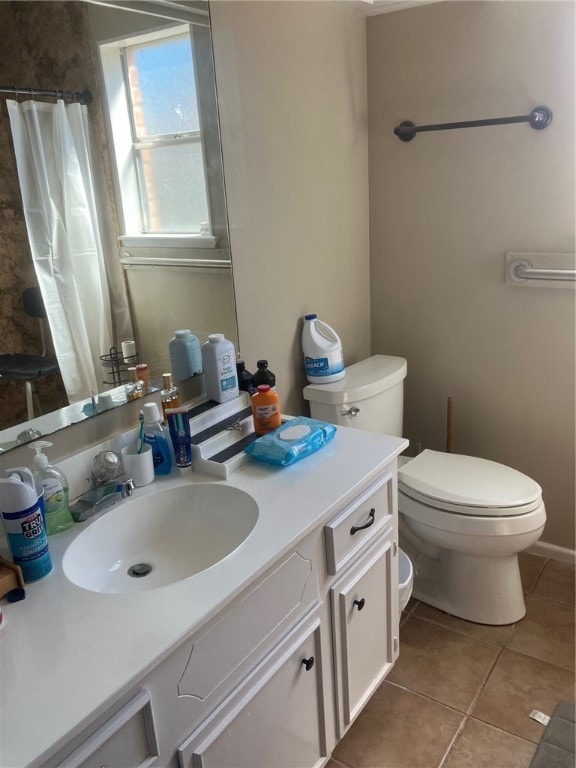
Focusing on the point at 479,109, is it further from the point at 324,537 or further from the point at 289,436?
the point at 324,537

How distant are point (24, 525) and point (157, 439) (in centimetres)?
43

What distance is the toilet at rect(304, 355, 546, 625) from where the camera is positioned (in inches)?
76.1

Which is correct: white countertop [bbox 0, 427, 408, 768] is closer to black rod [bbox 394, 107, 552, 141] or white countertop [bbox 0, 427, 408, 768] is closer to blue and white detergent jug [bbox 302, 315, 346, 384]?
blue and white detergent jug [bbox 302, 315, 346, 384]

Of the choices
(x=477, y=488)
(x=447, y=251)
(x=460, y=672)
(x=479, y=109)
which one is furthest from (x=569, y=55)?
(x=460, y=672)

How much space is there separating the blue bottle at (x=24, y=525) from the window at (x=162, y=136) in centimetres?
65

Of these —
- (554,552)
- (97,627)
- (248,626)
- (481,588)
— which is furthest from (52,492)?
(554,552)

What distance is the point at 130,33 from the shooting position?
148 centimetres

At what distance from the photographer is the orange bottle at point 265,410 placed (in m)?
1.64

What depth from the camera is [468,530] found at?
1.94 meters

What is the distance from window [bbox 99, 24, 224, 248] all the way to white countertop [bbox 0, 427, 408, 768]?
69 centimetres

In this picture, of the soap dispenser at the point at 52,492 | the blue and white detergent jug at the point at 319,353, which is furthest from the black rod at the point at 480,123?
the soap dispenser at the point at 52,492

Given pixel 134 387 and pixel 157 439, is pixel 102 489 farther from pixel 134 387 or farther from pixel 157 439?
pixel 134 387

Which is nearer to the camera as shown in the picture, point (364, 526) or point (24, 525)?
point (24, 525)

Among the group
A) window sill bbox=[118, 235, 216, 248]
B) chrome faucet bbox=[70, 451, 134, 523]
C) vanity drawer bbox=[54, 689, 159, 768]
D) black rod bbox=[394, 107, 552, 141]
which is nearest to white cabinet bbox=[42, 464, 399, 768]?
vanity drawer bbox=[54, 689, 159, 768]
